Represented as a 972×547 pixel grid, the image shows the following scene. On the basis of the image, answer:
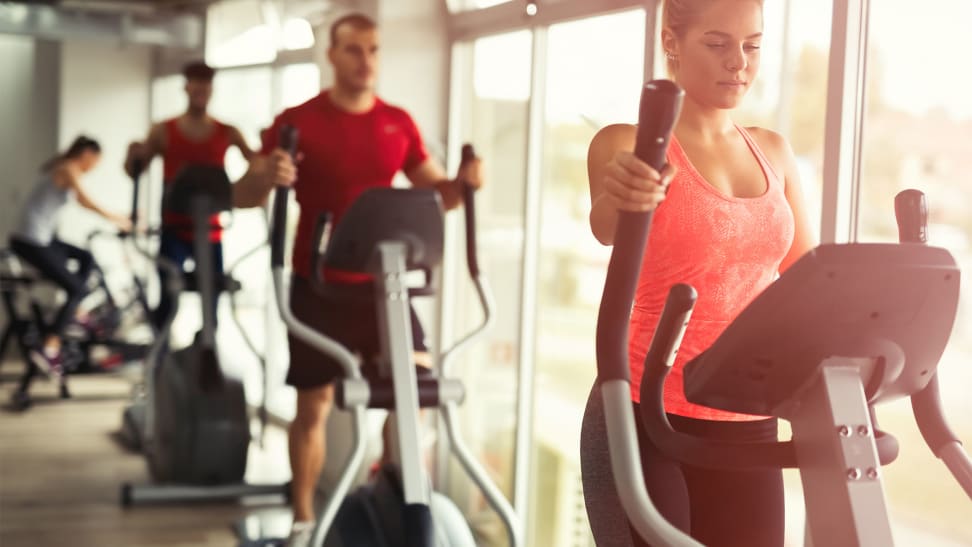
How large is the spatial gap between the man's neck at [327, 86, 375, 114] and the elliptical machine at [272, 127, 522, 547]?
1.52ft

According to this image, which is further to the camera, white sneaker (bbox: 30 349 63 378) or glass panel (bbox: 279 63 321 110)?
white sneaker (bbox: 30 349 63 378)

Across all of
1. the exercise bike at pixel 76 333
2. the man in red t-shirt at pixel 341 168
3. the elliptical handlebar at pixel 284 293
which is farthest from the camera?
the exercise bike at pixel 76 333

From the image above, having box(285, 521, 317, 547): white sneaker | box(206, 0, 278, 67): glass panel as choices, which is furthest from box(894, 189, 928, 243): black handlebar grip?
box(206, 0, 278, 67): glass panel

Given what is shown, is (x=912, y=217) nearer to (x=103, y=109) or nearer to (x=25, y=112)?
(x=103, y=109)

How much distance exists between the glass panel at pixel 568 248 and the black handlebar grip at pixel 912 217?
1660mm

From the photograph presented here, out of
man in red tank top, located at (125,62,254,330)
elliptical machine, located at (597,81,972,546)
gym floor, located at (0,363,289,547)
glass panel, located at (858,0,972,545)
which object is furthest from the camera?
man in red tank top, located at (125,62,254,330)

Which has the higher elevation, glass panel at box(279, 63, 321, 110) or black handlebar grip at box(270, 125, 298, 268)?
glass panel at box(279, 63, 321, 110)

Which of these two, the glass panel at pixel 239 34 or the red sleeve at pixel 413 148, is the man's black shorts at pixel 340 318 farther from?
the glass panel at pixel 239 34

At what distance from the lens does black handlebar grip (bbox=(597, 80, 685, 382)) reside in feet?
4.01

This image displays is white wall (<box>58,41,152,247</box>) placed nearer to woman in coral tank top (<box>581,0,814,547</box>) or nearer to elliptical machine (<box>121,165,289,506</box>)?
elliptical machine (<box>121,165,289,506</box>)

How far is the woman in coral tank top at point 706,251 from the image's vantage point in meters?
1.61

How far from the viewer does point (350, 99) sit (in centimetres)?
336

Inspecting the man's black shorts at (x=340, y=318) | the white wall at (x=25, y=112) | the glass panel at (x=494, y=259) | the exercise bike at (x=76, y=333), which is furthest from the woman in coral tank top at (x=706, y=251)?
the white wall at (x=25, y=112)

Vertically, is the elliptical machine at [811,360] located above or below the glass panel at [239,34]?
below
